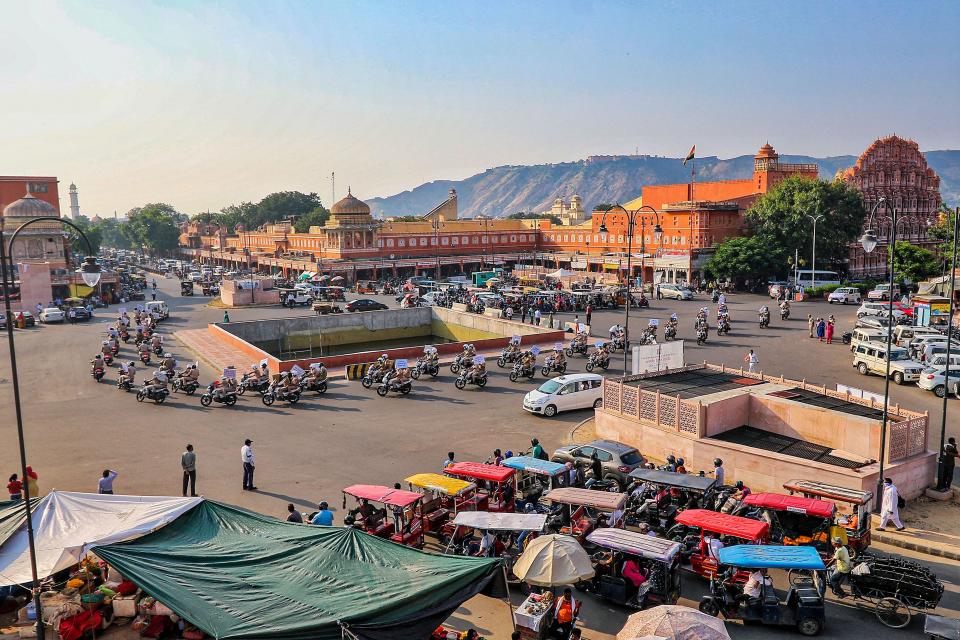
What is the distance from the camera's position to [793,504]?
1213 cm

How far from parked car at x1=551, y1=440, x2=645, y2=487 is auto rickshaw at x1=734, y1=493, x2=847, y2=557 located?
2967 millimetres

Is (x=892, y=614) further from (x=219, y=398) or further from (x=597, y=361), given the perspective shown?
(x=219, y=398)

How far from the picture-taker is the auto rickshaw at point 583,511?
12.2m

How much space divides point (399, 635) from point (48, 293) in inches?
2172

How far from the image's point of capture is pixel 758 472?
50.3ft

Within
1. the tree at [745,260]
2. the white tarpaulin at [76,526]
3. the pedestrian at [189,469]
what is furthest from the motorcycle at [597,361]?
the tree at [745,260]

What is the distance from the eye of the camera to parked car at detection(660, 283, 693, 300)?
5062 centimetres

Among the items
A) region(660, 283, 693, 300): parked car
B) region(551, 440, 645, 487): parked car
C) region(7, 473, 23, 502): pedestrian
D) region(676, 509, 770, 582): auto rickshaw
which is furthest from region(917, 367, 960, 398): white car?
region(7, 473, 23, 502): pedestrian

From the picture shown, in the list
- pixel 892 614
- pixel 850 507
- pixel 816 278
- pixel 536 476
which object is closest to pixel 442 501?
pixel 536 476

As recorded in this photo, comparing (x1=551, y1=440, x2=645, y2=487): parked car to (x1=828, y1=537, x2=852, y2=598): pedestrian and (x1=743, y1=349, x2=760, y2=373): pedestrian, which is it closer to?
(x1=828, y1=537, x2=852, y2=598): pedestrian

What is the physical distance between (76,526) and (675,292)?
45180 millimetres

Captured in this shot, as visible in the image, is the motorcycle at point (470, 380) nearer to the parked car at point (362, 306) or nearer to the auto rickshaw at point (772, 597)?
the auto rickshaw at point (772, 597)

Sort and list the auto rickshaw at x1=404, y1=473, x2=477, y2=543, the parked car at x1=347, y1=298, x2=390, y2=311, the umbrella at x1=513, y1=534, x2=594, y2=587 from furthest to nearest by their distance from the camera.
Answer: the parked car at x1=347, y1=298, x2=390, y2=311 < the auto rickshaw at x1=404, y1=473, x2=477, y2=543 < the umbrella at x1=513, y1=534, x2=594, y2=587

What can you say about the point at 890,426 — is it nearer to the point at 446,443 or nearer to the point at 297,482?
the point at 446,443
